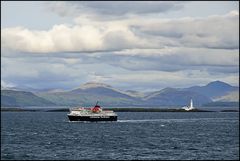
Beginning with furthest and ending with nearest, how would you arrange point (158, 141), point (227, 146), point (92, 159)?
point (158, 141), point (227, 146), point (92, 159)

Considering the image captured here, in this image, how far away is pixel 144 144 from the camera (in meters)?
117

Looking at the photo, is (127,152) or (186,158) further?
(127,152)

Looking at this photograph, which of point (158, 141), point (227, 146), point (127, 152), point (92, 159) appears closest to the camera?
point (92, 159)

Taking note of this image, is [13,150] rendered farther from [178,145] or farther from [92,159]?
[178,145]

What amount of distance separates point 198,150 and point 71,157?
25.4 m

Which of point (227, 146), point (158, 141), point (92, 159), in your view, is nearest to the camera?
point (92, 159)

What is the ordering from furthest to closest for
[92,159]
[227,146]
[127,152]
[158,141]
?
[158,141], [227,146], [127,152], [92,159]

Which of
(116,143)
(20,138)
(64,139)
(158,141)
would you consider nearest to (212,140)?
(158,141)

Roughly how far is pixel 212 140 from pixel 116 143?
23496 mm

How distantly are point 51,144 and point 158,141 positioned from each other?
24433mm

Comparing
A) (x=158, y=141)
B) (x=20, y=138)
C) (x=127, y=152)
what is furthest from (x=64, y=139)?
(x=127, y=152)

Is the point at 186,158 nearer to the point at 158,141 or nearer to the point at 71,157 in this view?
the point at 71,157

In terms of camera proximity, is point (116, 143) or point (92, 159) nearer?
point (92, 159)

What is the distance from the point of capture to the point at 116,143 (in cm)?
11938
